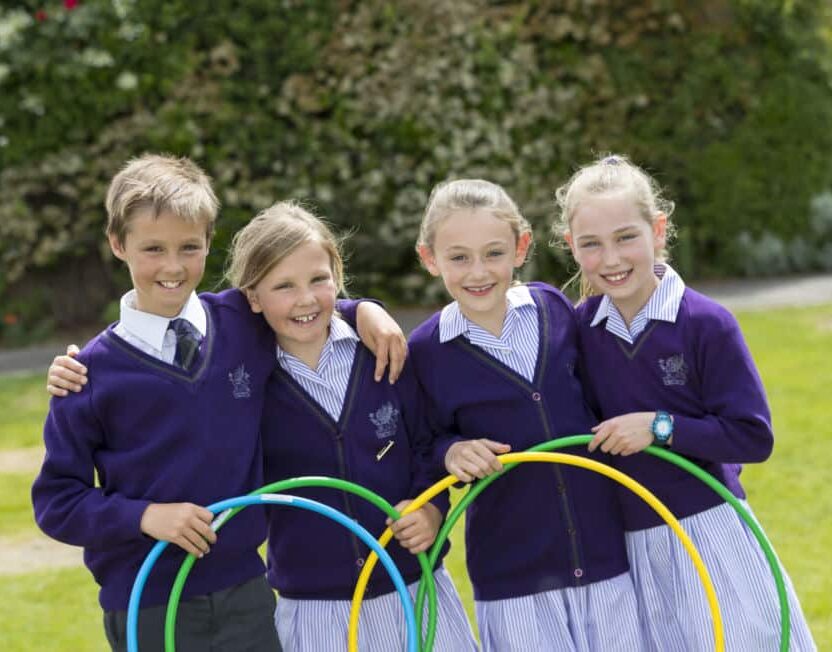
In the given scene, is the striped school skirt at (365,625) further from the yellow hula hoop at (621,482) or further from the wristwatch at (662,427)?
the wristwatch at (662,427)

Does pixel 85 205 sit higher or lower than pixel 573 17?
lower

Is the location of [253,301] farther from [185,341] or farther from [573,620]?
[573,620]

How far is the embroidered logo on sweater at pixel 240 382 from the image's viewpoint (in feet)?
11.9

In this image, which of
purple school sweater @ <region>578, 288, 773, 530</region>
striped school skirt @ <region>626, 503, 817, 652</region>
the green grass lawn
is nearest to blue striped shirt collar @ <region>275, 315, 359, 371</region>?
purple school sweater @ <region>578, 288, 773, 530</region>

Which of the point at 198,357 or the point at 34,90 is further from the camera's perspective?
the point at 34,90

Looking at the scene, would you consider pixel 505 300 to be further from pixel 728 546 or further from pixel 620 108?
pixel 620 108

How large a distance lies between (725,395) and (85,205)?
747cm

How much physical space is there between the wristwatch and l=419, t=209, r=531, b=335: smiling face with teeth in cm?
53

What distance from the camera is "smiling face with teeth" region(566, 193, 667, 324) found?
12.4 ft

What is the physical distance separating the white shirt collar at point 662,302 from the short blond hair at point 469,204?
330mm

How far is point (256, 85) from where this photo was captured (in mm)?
10406

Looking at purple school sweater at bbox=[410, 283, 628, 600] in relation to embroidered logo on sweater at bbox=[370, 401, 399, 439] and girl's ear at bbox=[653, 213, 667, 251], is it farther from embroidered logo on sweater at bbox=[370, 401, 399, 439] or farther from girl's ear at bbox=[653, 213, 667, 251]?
girl's ear at bbox=[653, 213, 667, 251]

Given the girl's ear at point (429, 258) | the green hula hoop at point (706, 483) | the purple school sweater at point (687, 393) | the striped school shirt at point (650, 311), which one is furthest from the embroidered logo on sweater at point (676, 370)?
the girl's ear at point (429, 258)

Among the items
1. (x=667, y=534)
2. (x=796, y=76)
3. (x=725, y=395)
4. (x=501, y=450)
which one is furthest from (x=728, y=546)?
(x=796, y=76)
